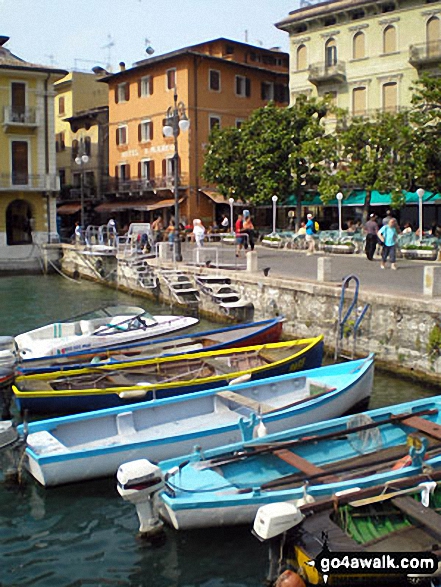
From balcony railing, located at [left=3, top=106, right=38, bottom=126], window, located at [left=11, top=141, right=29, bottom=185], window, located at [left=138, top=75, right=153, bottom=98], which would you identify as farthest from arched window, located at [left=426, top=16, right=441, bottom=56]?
window, located at [left=11, top=141, right=29, bottom=185]

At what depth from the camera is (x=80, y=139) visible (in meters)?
55.8

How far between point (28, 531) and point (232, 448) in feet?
8.36

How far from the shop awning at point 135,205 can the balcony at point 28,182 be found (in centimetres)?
723

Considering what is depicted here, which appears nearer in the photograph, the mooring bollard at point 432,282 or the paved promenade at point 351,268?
the mooring bollard at point 432,282

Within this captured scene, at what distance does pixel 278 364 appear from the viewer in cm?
1289

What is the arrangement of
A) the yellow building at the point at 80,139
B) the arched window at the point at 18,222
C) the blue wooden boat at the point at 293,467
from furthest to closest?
the yellow building at the point at 80,139
the arched window at the point at 18,222
the blue wooden boat at the point at 293,467

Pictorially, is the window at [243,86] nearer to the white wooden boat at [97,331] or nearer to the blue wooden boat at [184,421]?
the white wooden boat at [97,331]

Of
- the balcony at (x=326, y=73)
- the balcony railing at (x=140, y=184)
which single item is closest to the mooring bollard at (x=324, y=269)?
the balcony at (x=326, y=73)

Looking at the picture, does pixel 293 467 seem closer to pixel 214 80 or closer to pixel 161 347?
pixel 161 347

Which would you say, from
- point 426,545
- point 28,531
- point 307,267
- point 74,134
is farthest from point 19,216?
point 426,545

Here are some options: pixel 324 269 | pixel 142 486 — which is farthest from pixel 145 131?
pixel 142 486

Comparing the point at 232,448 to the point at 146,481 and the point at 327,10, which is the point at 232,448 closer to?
the point at 146,481

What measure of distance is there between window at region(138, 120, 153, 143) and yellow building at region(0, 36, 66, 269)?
28.3 ft

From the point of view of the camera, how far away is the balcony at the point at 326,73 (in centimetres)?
4253
